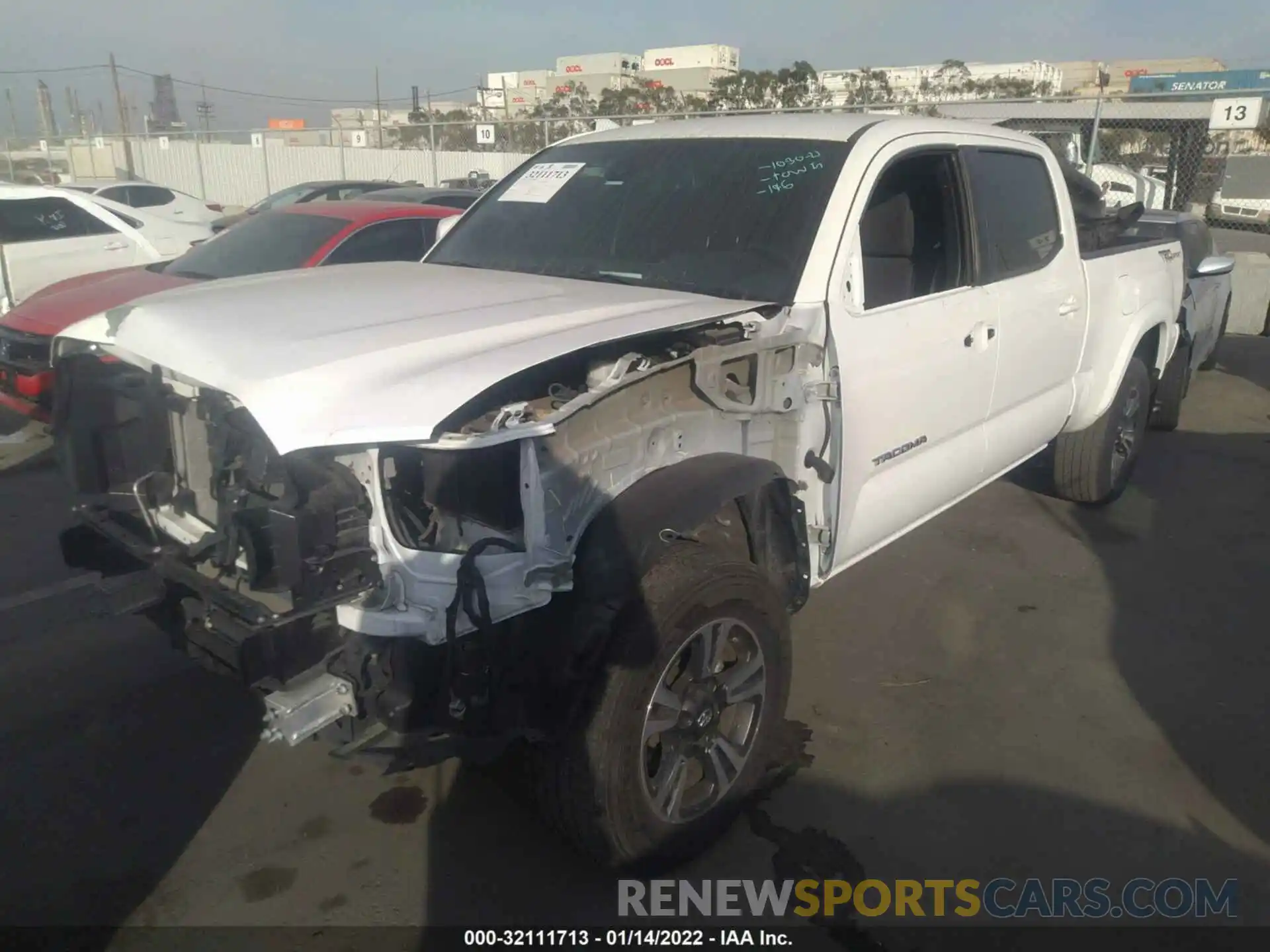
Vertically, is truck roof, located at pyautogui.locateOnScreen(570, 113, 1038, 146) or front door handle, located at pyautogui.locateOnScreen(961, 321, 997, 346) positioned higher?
truck roof, located at pyautogui.locateOnScreen(570, 113, 1038, 146)

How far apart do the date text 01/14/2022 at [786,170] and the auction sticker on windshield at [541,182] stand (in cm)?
92

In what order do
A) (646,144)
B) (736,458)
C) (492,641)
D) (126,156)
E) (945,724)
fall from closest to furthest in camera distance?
(492,641)
(736,458)
(945,724)
(646,144)
(126,156)

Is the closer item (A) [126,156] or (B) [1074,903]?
(B) [1074,903]

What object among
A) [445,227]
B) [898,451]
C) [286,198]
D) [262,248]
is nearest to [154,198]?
[286,198]

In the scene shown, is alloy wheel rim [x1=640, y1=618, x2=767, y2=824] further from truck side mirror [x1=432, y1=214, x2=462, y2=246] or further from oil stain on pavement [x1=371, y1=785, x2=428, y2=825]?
truck side mirror [x1=432, y1=214, x2=462, y2=246]

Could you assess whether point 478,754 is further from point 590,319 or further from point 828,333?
point 828,333

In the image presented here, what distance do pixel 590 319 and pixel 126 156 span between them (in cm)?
3043

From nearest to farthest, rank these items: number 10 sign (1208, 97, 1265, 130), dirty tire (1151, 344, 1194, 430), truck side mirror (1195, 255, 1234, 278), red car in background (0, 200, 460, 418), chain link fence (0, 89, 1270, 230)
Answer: red car in background (0, 200, 460, 418), truck side mirror (1195, 255, 1234, 278), dirty tire (1151, 344, 1194, 430), number 10 sign (1208, 97, 1265, 130), chain link fence (0, 89, 1270, 230)

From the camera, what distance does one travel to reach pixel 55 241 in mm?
9031

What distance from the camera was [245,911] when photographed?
2688 mm

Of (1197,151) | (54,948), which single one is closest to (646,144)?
(54,948)

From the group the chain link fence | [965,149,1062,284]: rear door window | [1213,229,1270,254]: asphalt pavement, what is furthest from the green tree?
[965,149,1062,284]: rear door window

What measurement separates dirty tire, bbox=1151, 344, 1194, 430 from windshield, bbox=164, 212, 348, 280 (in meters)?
5.91

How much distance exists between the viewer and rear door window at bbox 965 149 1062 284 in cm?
407
